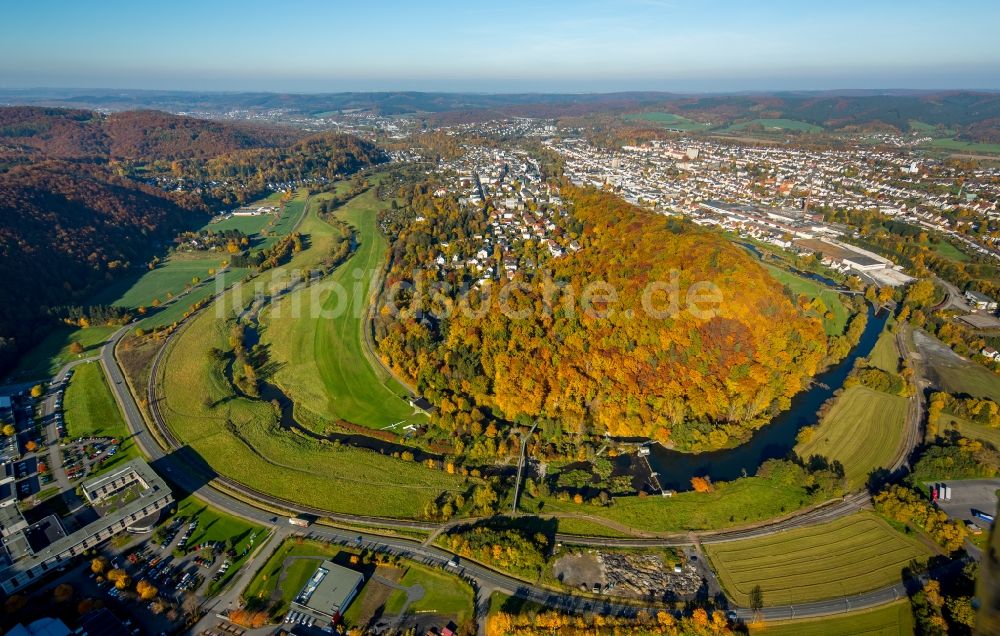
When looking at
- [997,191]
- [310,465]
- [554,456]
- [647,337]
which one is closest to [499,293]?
[647,337]

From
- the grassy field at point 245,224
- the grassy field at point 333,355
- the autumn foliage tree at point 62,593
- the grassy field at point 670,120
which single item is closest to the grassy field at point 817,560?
the grassy field at point 333,355

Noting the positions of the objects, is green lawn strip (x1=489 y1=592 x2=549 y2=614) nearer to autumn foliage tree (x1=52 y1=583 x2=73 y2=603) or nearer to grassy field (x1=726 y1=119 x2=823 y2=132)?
autumn foliage tree (x1=52 y1=583 x2=73 y2=603)

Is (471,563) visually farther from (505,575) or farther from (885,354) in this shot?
(885,354)

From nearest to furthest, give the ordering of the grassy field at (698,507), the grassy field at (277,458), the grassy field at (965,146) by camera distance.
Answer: the grassy field at (698,507) → the grassy field at (277,458) → the grassy field at (965,146)

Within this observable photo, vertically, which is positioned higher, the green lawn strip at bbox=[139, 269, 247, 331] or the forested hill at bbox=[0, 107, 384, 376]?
the forested hill at bbox=[0, 107, 384, 376]

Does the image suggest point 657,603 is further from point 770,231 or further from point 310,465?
point 770,231

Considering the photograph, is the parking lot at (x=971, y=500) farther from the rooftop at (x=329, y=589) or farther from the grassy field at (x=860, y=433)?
the rooftop at (x=329, y=589)

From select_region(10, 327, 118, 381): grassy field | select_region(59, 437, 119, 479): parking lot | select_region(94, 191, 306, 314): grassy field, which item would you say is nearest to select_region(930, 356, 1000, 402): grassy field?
select_region(59, 437, 119, 479): parking lot
